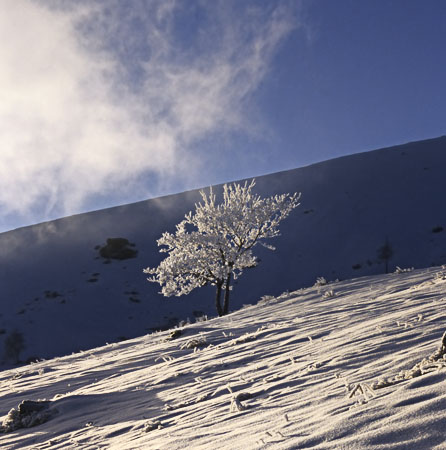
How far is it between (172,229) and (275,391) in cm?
5134

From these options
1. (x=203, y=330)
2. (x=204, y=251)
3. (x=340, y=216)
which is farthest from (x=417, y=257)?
(x=203, y=330)

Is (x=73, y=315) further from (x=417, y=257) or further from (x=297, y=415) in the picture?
(x=297, y=415)

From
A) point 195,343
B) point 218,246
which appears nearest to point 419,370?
point 195,343

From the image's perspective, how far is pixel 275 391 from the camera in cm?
→ 376

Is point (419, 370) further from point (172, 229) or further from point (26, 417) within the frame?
point (172, 229)

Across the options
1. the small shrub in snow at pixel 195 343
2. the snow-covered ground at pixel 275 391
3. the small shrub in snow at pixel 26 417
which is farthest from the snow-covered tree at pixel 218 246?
the small shrub in snow at pixel 26 417

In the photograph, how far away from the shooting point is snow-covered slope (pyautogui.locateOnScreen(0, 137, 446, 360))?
124 ft

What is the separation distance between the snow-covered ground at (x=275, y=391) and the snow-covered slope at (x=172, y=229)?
29273 millimetres

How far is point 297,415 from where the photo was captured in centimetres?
285

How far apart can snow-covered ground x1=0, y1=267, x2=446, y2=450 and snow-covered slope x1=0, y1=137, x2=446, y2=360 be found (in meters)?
29.3

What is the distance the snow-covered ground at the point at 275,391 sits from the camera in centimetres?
233

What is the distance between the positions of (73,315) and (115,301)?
150 inches

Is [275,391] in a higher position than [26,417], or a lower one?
lower

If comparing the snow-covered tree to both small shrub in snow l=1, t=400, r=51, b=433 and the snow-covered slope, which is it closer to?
small shrub in snow l=1, t=400, r=51, b=433
